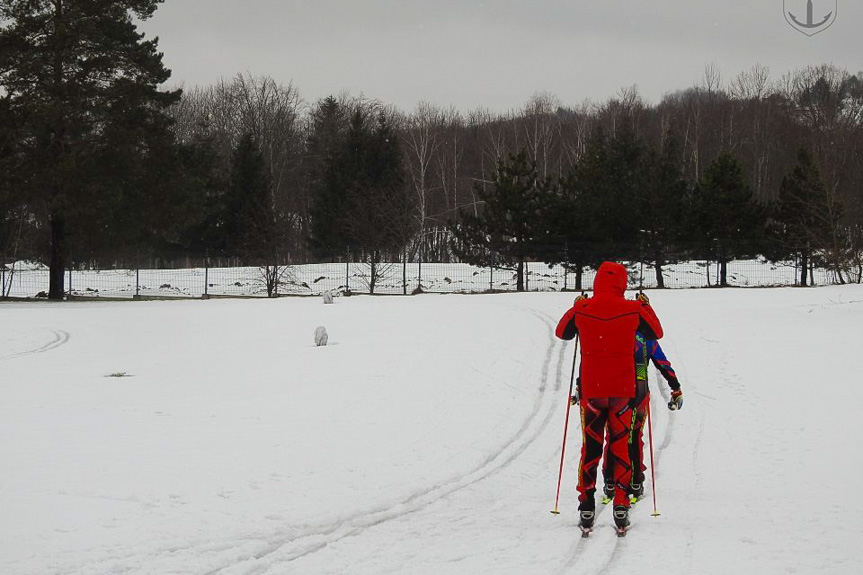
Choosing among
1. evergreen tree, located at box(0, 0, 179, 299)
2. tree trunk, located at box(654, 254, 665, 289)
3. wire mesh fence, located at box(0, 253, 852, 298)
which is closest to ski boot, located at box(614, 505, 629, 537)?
evergreen tree, located at box(0, 0, 179, 299)

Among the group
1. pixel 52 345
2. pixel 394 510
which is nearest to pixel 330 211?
pixel 52 345

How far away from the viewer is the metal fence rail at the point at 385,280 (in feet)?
152

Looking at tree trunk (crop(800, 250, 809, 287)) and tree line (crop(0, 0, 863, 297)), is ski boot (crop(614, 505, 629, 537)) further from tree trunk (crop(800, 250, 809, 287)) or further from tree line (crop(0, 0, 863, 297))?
tree trunk (crop(800, 250, 809, 287))

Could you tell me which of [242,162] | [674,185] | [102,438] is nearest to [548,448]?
[102,438]

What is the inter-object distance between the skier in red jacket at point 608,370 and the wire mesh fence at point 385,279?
121ft

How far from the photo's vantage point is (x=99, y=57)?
37469mm

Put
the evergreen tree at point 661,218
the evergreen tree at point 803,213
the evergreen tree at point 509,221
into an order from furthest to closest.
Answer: the evergreen tree at point 661,218 → the evergreen tree at point 509,221 → the evergreen tree at point 803,213

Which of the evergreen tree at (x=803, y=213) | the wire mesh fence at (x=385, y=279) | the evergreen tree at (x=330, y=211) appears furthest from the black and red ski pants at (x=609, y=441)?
the evergreen tree at (x=330, y=211)

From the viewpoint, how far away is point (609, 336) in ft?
23.0

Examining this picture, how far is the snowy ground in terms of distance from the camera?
6.70 m

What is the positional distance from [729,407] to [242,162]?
53.1 metres

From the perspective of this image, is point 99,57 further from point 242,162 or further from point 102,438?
point 102,438

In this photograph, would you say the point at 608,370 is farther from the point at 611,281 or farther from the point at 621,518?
the point at 621,518

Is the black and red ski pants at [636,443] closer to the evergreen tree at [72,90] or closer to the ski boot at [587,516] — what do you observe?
the ski boot at [587,516]
